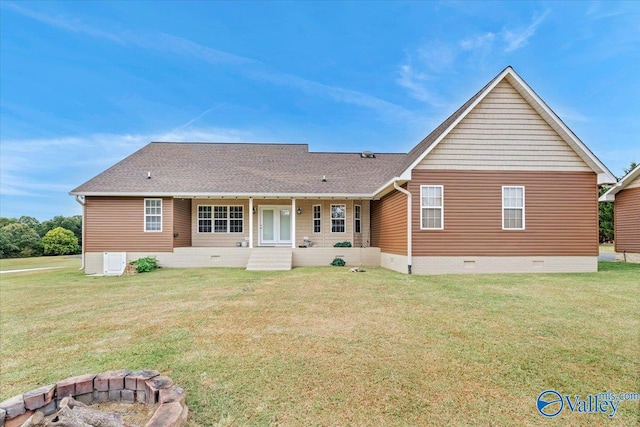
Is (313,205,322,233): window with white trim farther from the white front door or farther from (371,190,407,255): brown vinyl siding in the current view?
(371,190,407,255): brown vinyl siding

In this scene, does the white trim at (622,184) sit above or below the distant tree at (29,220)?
above

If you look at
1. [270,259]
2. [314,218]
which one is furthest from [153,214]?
[314,218]

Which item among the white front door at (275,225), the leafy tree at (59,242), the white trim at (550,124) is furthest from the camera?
the leafy tree at (59,242)

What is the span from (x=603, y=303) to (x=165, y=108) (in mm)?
23305

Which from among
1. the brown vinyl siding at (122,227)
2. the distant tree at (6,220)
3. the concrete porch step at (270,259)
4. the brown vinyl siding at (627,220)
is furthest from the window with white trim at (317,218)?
the distant tree at (6,220)

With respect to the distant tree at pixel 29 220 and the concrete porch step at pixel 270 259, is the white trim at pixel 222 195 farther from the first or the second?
the distant tree at pixel 29 220

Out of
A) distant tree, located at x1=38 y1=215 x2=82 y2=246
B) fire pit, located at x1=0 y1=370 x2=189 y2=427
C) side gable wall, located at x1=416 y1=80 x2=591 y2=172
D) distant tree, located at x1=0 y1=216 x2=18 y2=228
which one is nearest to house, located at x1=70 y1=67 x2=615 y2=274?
side gable wall, located at x1=416 y1=80 x2=591 y2=172

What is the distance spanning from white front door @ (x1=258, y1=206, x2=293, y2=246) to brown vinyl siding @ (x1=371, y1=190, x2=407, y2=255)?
14.6 ft

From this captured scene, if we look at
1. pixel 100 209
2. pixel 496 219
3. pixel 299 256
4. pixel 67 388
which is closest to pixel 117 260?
pixel 100 209

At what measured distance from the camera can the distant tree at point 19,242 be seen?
2630 centimetres

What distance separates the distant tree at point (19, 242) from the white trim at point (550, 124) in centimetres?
3212

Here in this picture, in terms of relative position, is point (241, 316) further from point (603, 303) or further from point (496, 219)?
point (496, 219)

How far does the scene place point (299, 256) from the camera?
14.7m

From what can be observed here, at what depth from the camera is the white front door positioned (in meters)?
16.8
